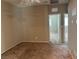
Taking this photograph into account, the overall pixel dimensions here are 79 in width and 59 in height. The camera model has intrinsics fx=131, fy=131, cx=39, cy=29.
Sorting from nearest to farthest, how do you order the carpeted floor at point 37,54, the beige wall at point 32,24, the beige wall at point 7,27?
1. the carpeted floor at point 37,54
2. the beige wall at point 7,27
3. the beige wall at point 32,24

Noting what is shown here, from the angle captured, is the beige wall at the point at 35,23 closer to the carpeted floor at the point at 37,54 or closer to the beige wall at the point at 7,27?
the beige wall at the point at 7,27

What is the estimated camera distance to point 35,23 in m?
8.37

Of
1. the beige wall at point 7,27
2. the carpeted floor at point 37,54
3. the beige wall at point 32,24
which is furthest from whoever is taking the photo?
the beige wall at point 32,24

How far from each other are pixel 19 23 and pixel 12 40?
5.66ft

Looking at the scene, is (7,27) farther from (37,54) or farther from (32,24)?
(32,24)

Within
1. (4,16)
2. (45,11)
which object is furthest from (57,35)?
(4,16)

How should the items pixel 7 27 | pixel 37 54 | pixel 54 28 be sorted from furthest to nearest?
pixel 54 28 → pixel 7 27 → pixel 37 54

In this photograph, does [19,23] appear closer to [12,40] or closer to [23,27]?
[23,27]

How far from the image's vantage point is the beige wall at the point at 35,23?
8.20 meters

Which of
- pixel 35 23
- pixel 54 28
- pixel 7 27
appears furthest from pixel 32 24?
pixel 7 27

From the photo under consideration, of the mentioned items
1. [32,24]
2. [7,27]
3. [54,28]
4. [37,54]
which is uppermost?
[32,24]

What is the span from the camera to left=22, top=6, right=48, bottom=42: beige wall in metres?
8.20

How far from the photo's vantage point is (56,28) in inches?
327

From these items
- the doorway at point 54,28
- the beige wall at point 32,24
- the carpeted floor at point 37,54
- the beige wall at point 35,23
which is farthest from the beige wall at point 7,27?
the doorway at point 54,28
